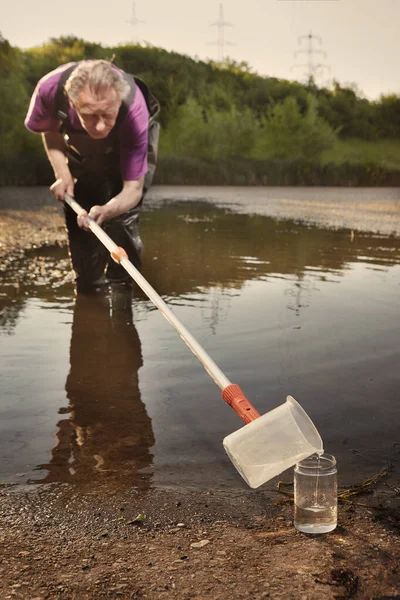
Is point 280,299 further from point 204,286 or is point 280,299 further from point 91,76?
point 91,76

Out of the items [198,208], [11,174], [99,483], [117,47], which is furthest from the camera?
[117,47]

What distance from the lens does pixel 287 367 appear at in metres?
5.68

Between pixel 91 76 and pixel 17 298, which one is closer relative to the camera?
pixel 91 76

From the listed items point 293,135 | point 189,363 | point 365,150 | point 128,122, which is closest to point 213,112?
point 293,135

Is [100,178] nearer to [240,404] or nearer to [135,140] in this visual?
[135,140]

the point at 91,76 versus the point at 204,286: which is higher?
the point at 91,76

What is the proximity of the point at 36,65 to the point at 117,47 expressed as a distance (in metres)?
31.1

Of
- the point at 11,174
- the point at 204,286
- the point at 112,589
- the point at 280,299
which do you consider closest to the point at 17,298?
the point at 204,286

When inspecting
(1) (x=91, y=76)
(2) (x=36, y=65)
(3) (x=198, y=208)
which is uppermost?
(2) (x=36, y=65)

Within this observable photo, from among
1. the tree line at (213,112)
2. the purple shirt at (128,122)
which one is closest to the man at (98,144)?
the purple shirt at (128,122)

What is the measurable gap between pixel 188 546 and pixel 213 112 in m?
78.5

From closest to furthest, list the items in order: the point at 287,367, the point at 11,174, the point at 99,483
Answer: the point at 99,483
the point at 287,367
the point at 11,174

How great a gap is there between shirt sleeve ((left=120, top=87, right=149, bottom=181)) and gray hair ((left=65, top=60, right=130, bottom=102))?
1.02ft

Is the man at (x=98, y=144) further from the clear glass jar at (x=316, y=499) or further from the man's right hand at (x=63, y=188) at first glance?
the clear glass jar at (x=316, y=499)
